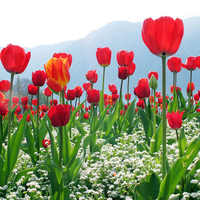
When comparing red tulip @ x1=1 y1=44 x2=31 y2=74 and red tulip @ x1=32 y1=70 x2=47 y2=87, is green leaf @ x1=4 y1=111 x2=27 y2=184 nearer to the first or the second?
red tulip @ x1=1 y1=44 x2=31 y2=74

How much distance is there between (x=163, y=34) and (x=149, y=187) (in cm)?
83

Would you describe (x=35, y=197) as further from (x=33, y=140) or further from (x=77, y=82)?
(x=77, y=82)

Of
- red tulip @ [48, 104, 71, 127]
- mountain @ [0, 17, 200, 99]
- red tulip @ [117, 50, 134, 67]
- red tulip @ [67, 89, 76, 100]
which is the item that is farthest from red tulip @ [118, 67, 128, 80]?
mountain @ [0, 17, 200, 99]

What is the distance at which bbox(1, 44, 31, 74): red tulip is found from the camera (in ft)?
6.61

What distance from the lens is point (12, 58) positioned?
203 cm

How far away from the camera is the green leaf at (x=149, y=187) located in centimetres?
143

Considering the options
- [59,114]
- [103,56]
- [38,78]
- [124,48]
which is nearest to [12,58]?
[38,78]

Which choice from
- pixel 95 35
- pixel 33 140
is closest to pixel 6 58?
pixel 33 140

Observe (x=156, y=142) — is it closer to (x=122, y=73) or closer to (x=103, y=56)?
(x=122, y=73)

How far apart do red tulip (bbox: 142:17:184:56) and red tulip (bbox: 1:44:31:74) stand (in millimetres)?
1108

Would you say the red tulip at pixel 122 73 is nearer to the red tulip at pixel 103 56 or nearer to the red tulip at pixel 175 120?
the red tulip at pixel 103 56

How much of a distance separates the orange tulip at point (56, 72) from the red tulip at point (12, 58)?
1.01 ft

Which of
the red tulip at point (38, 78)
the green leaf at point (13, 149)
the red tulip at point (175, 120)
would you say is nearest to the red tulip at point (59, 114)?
the green leaf at point (13, 149)

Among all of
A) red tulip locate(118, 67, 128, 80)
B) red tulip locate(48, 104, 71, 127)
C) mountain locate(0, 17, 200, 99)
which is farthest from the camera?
mountain locate(0, 17, 200, 99)
